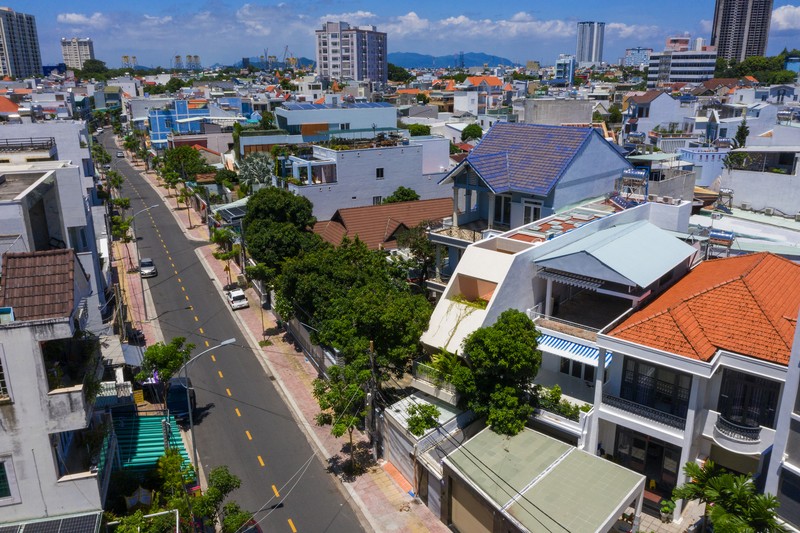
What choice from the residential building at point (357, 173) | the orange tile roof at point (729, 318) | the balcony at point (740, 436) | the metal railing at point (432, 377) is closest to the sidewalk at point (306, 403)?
the metal railing at point (432, 377)

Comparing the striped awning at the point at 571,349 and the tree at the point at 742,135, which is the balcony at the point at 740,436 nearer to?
the striped awning at the point at 571,349

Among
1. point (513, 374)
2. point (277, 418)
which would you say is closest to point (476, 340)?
point (513, 374)

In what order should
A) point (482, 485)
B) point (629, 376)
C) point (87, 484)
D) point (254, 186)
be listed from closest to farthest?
point (87, 484) → point (482, 485) → point (629, 376) → point (254, 186)

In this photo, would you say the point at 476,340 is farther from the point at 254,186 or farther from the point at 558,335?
the point at 254,186

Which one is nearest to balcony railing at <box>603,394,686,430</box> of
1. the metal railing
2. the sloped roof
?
the metal railing

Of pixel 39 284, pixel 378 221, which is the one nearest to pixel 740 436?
pixel 39 284

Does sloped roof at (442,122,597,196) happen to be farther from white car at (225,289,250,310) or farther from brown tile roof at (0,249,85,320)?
brown tile roof at (0,249,85,320)
